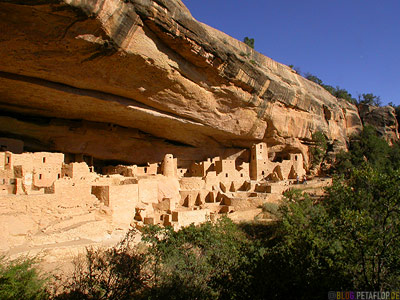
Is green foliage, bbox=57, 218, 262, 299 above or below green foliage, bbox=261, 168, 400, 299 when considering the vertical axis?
below

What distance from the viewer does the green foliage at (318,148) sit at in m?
22.5

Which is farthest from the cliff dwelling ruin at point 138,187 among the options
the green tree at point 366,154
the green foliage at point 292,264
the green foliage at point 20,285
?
the green tree at point 366,154

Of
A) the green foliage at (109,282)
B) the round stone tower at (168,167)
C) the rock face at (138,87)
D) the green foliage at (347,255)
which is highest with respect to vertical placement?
the rock face at (138,87)

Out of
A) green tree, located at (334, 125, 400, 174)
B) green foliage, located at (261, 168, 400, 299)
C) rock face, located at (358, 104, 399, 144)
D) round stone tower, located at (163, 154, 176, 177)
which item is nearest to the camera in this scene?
green foliage, located at (261, 168, 400, 299)

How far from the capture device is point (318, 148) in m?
22.7

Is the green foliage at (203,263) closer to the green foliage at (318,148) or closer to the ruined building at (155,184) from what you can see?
the ruined building at (155,184)

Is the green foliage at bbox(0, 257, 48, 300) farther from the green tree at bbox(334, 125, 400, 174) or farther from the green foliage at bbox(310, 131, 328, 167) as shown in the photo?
the green tree at bbox(334, 125, 400, 174)

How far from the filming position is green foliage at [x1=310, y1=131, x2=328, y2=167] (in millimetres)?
22500

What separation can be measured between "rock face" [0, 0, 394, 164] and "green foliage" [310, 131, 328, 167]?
0.52 m

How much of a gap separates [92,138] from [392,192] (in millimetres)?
14820

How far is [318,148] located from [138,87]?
15.5 m

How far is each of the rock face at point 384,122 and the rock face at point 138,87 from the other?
32.0ft

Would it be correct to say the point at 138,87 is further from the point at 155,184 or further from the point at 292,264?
the point at 292,264

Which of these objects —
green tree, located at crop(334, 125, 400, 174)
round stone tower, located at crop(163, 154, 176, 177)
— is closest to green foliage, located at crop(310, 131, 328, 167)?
green tree, located at crop(334, 125, 400, 174)
